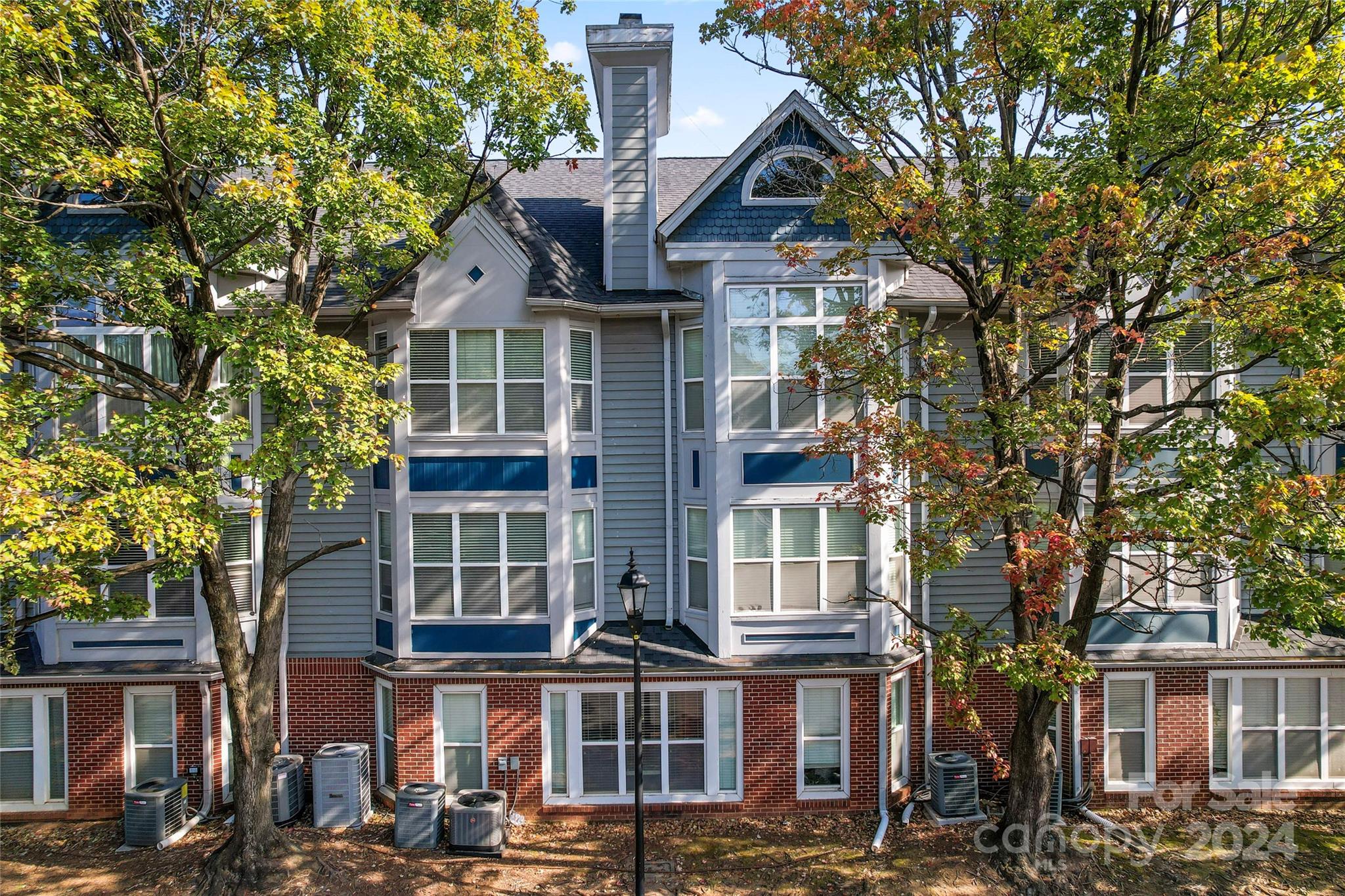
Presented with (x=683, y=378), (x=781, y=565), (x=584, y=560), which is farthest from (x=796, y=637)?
(x=683, y=378)

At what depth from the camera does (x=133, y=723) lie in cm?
1134

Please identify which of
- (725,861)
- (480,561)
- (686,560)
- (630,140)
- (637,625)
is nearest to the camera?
(637,625)

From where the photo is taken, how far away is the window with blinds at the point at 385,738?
1155 centimetres

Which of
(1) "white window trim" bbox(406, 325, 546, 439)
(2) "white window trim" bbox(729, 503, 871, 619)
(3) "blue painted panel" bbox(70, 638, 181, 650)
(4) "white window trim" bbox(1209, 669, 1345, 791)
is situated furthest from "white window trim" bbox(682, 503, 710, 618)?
(4) "white window trim" bbox(1209, 669, 1345, 791)

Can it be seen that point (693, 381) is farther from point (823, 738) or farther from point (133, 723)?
point (133, 723)

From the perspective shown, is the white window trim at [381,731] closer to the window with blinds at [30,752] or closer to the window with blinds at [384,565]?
the window with blinds at [384,565]

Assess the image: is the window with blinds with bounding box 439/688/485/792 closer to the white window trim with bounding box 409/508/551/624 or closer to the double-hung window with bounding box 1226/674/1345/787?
the white window trim with bounding box 409/508/551/624

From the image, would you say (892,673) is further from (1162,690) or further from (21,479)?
(21,479)

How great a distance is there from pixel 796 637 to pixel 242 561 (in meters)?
8.62

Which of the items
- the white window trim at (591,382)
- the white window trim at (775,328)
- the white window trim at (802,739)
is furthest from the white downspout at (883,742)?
the white window trim at (591,382)

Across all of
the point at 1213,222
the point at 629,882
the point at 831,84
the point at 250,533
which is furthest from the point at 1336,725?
the point at 250,533

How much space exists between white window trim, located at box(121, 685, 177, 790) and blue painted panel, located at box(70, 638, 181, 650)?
2.19 ft

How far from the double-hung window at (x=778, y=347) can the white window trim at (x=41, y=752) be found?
11186mm

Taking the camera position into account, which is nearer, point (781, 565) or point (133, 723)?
point (781, 565)
